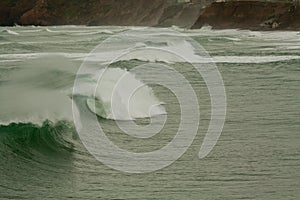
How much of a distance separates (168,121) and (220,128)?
43.7 inches

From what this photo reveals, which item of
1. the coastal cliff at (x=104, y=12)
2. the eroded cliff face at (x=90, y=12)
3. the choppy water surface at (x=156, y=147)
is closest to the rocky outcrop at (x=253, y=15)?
the coastal cliff at (x=104, y=12)

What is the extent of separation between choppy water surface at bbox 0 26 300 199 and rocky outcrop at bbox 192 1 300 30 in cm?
2719

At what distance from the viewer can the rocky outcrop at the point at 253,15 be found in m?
44.5

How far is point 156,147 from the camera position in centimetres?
1055

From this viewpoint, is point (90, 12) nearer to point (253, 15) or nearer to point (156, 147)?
point (253, 15)

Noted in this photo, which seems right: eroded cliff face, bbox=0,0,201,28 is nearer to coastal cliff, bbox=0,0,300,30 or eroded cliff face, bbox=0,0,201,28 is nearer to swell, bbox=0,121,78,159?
coastal cliff, bbox=0,0,300,30

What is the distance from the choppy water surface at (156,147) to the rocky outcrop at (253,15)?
27.2m

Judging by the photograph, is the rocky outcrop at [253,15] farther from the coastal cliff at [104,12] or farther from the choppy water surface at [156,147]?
the choppy water surface at [156,147]

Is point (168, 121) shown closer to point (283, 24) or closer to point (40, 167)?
point (40, 167)

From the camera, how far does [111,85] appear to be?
50.7ft

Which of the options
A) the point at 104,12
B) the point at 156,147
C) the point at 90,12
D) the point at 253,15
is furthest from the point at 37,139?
the point at 90,12

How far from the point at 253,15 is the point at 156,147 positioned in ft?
125

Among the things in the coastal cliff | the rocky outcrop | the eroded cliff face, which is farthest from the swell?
the eroded cliff face

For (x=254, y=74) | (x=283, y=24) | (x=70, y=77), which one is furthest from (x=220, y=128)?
(x=283, y=24)
